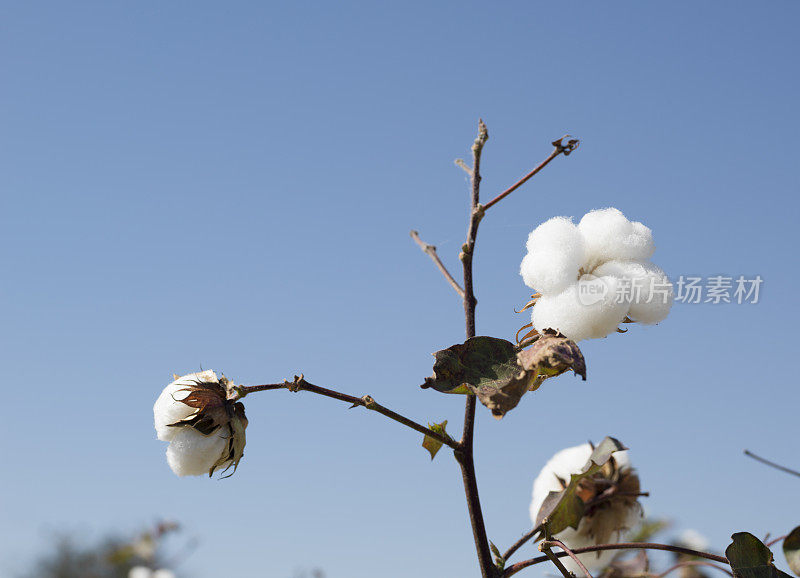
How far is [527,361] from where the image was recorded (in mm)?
1022

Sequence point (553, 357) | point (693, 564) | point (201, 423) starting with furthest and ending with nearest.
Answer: point (693, 564) → point (201, 423) → point (553, 357)

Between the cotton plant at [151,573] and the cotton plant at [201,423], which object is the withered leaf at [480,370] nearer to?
the cotton plant at [201,423]

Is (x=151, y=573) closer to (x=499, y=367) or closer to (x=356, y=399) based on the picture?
(x=356, y=399)

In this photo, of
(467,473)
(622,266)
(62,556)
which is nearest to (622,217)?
(622,266)

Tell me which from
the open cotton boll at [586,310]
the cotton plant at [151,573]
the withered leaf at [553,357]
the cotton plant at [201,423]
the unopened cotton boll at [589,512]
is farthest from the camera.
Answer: the cotton plant at [151,573]

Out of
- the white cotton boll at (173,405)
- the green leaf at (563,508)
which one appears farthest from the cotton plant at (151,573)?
the green leaf at (563,508)

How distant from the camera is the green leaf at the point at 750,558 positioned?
3.79 feet

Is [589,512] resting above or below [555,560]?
above

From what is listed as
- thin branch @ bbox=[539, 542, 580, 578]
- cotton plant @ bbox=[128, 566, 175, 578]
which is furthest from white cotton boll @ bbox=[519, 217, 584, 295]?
cotton plant @ bbox=[128, 566, 175, 578]

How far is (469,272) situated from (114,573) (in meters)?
18.0

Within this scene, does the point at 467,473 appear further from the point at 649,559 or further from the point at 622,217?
the point at 649,559

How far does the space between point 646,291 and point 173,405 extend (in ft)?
2.54

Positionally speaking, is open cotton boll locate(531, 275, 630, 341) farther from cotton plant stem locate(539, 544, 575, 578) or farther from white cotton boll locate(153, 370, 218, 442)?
white cotton boll locate(153, 370, 218, 442)

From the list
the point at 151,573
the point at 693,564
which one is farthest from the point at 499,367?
the point at 151,573
